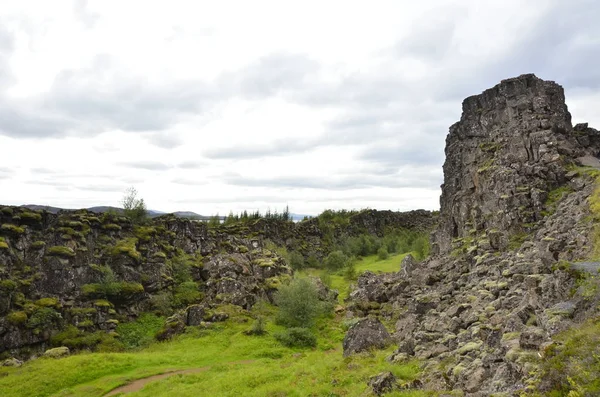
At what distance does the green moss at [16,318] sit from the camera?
42719 mm

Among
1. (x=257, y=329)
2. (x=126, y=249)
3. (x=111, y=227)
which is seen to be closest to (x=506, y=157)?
(x=257, y=329)

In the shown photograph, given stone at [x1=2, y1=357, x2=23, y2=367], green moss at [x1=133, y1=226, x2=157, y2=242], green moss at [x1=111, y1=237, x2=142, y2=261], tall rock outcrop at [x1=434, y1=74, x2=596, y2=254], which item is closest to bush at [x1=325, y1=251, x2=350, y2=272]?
tall rock outcrop at [x1=434, y1=74, x2=596, y2=254]

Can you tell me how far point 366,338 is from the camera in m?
31.8

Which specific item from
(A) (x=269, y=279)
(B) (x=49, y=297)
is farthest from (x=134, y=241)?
(A) (x=269, y=279)

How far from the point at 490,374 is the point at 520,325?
4170mm

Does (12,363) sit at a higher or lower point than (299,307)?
lower

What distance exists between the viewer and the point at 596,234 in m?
29.6

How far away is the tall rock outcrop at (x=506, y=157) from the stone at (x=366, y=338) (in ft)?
64.0

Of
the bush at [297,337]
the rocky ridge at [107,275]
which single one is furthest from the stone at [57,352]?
the bush at [297,337]

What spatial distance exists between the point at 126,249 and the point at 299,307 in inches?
1132

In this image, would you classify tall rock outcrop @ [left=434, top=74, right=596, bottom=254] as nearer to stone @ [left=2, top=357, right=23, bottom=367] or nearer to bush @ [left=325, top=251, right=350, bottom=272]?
bush @ [left=325, top=251, right=350, bottom=272]

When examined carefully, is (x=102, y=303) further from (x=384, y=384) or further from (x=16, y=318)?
(x=384, y=384)

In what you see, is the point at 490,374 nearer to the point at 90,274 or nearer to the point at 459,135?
the point at 90,274

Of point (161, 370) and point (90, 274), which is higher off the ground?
point (90, 274)
